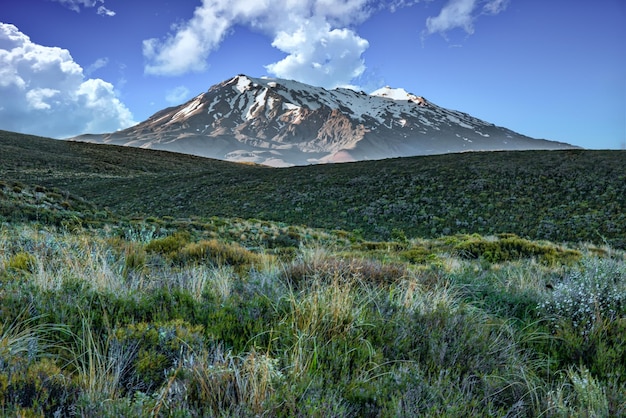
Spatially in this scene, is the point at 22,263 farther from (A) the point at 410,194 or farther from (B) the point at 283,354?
(A) the point at 410,194

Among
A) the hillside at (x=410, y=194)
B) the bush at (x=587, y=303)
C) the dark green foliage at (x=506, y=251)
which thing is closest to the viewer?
the bush at (x=587, y=303)

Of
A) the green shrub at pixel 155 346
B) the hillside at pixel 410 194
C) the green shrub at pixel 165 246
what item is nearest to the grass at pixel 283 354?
the green shrub at pixel 155 346

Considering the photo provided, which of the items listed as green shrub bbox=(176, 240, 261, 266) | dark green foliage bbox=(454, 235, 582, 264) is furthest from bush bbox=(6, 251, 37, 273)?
dark green foliage bbox=(454, 235, 582, 264)

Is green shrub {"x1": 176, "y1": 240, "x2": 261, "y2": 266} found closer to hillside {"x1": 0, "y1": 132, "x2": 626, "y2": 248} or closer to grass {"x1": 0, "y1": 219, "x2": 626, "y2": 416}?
grass {"x1": 0, "y1": 219, "x2": 626, "y2": 416}

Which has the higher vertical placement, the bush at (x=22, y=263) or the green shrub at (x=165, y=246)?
the bush at (x=22, y=263)

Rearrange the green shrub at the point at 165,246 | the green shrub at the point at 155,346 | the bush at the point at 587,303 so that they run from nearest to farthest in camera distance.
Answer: the green shrub at the point at 155,346
the bush at the point at 587,303
the green shrub at the point at 165,246

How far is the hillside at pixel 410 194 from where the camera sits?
23.1 m

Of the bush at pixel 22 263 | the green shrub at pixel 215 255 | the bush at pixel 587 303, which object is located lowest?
the green shrub at pixel 215 255

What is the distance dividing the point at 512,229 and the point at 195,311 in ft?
76.2

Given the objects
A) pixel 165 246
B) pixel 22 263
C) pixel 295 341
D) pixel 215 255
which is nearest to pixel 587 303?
pixel 295 341

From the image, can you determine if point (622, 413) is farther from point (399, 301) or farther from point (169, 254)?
point (169, 254)

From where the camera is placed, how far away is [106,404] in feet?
6.30

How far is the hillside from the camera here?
909 inches

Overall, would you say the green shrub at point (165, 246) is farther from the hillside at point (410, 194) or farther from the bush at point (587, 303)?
the hillside at point (410, 194)
